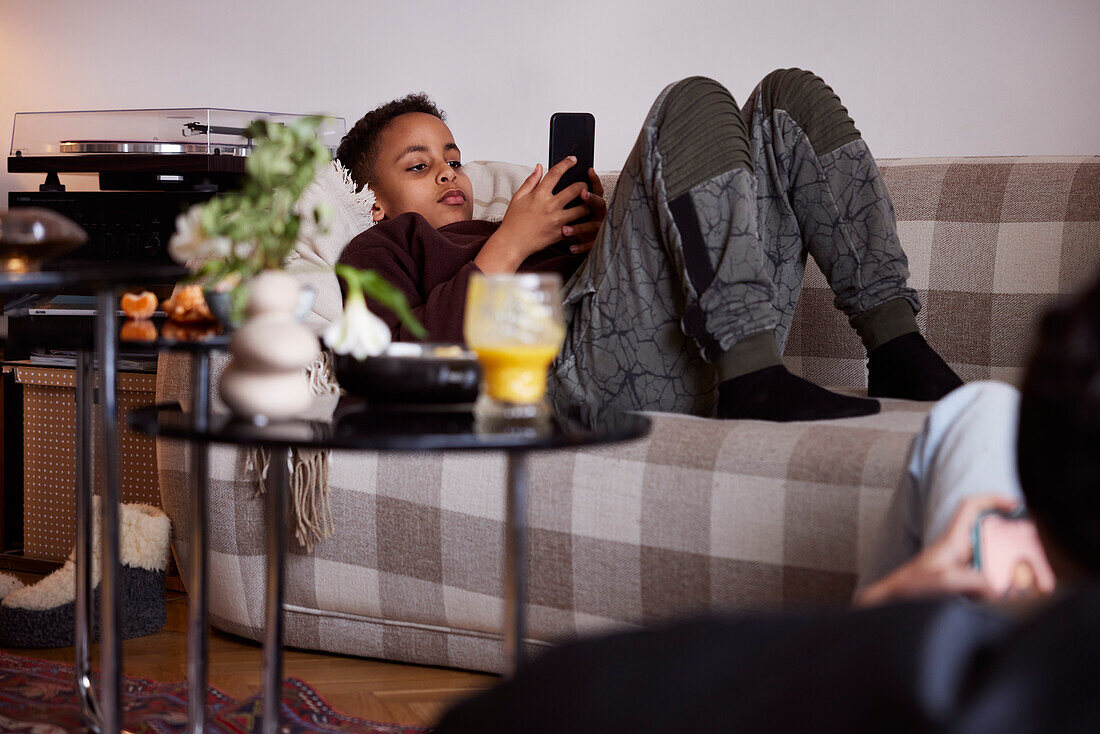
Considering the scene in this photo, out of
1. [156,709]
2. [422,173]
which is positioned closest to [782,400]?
[156,709]

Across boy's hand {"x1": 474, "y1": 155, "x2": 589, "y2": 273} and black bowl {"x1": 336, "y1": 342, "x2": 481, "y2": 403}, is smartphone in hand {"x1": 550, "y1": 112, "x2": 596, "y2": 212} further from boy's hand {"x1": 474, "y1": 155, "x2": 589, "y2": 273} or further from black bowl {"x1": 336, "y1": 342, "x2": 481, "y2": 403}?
black bowl {"x1": 336, "y1": 342, "x2": 481, "y2": 403}

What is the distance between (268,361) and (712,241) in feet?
2.48

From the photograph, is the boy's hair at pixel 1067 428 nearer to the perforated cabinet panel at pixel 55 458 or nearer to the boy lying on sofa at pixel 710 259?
the boy lying on sofa at pixel 710 259

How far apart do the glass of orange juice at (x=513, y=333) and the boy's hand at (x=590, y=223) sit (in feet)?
3.24

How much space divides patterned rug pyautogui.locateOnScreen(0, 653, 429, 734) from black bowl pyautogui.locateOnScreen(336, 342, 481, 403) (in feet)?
1.92

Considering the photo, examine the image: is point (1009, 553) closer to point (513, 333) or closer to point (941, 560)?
point (941, 560)

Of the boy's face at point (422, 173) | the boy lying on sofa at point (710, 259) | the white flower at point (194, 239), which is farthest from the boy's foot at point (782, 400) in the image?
the boy's face at point (422, 173)

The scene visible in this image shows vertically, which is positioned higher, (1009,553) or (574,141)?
(574,141)

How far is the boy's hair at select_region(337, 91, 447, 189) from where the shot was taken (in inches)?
88.3

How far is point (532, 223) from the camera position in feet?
6.03

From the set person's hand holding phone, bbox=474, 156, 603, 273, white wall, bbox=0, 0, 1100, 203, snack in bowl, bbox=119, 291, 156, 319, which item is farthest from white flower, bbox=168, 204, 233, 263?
white wall, bbox=0, 0, 1100, 203

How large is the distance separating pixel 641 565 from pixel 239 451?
653 millimetres

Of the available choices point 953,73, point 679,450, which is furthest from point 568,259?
point 953,73

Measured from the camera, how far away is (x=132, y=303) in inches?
51.0
